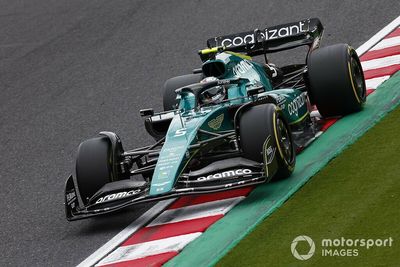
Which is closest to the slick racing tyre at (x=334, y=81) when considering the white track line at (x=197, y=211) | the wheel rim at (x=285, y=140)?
the wheel rim at (x=285, y=140)

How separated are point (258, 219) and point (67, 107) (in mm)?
6425

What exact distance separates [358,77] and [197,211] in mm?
2983

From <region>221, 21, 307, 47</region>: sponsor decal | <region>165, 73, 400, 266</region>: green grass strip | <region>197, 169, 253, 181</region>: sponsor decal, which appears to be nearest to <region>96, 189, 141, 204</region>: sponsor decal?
<region>197, 169, 253, 181</region>: sponsor decal

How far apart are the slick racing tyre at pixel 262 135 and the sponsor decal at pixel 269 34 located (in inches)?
105

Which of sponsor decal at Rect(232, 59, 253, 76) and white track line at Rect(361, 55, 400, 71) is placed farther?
white track line at Rect(361, 55, 400, 71)

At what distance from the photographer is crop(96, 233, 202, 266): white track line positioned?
9.40 meters

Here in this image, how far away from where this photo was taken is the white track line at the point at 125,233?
9648 millimetres

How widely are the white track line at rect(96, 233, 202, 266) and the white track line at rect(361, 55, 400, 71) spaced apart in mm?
5121

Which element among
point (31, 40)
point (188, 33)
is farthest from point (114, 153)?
point (31, 40)

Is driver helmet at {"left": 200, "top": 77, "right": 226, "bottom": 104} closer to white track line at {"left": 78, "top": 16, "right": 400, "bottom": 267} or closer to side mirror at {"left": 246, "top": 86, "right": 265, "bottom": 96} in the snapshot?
side mirror at {"left": 246, "top": 86, "right": 265, "bottom": 96}

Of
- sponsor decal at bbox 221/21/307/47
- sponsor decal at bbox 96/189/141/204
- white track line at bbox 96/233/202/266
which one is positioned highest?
sponsor decal at bbox 221/21/307/47

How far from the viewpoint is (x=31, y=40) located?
18531mm

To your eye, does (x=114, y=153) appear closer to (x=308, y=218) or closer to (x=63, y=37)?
(x=308, y=218)

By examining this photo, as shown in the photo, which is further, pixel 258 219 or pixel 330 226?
pixel 258 219
